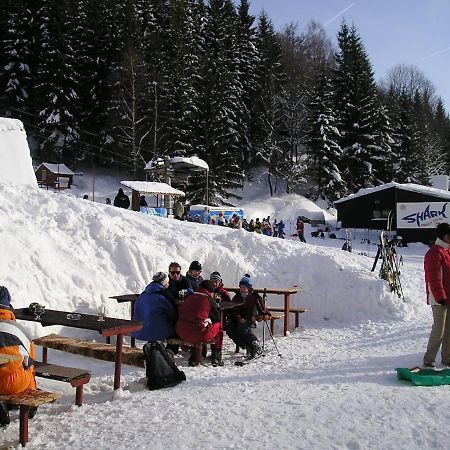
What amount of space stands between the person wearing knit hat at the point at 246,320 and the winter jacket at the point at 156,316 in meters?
1.06

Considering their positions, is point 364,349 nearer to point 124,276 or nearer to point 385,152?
point 124,276

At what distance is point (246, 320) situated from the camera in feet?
27.6

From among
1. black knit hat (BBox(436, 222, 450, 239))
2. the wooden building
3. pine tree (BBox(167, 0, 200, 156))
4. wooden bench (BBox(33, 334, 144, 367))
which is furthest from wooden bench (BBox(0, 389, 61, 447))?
pine tree (BBox(167, 0, 200, 156))

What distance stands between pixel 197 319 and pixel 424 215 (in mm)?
25477

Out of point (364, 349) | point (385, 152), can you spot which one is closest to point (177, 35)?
point (385, 152)

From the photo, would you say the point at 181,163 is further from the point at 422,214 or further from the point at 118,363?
the point at 118,363

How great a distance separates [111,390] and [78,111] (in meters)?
41.7

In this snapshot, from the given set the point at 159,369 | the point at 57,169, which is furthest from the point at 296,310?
the point at 57,169

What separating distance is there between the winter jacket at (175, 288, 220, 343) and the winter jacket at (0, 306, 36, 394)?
3.05 m

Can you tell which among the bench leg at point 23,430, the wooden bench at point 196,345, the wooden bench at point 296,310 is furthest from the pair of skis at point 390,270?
the bench leg at point 23,430

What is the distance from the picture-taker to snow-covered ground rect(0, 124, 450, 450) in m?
4.50

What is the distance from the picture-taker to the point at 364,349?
850cm

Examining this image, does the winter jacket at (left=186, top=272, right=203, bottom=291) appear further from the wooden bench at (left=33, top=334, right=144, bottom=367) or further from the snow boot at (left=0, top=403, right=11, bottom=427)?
the snow boot at (left=0, top=403, right=11, bottom=427)

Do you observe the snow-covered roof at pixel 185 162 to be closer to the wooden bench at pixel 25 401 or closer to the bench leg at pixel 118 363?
the bench leg at pixel 118 363
